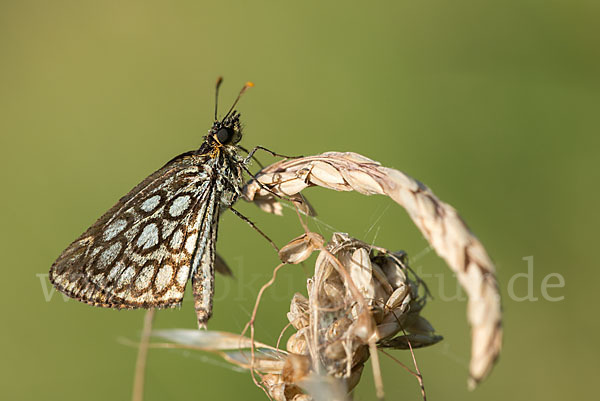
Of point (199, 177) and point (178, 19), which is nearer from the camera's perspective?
point (199, 177)

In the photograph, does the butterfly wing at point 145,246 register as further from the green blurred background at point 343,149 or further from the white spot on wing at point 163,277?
the green blurred background at point 343,149

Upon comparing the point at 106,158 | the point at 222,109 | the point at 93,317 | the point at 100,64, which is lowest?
the point at 93,317

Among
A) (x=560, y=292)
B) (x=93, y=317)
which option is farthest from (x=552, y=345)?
(x=93, y=317)

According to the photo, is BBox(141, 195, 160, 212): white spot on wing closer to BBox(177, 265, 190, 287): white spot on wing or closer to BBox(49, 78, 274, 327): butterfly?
BBox(49, 78, 274, 327): butterfly

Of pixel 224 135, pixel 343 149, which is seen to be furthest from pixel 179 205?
pixel 343 149

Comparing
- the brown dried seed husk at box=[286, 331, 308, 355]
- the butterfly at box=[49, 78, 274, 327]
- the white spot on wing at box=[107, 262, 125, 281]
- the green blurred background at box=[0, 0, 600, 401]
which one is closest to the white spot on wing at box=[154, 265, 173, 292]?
the butterfly at box=[49, 78, 274, 327]

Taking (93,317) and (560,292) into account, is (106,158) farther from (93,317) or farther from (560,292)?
(560,292)
